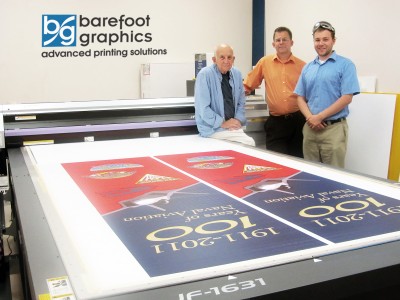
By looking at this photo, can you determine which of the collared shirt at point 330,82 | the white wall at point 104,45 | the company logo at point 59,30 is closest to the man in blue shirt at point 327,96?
the collared shirt at point 330,82

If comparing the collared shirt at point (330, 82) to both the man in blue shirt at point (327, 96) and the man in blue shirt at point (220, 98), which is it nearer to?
the man in blue shirt at point (327, 96)

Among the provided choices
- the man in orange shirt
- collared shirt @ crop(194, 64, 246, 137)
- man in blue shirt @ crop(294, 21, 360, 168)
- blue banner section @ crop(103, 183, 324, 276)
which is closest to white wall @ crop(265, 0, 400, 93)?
the man in orange shirt

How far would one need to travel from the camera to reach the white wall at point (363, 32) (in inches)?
176

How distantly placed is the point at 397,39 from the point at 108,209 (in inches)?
137

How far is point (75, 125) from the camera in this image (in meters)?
3.89

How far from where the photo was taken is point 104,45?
6.11m

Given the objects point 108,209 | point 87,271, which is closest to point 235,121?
point 108,209

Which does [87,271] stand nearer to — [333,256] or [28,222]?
[28,222]

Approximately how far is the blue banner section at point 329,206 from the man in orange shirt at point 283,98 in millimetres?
2155

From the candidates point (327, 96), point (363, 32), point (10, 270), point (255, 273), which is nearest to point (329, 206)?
point (255, 273)

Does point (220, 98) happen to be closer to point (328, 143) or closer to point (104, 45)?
point (328, 143)

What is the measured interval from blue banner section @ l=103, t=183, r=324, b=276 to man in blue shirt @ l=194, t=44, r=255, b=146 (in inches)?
78.3

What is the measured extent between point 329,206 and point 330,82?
2156 millimetres

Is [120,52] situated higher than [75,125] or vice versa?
[120,52]
